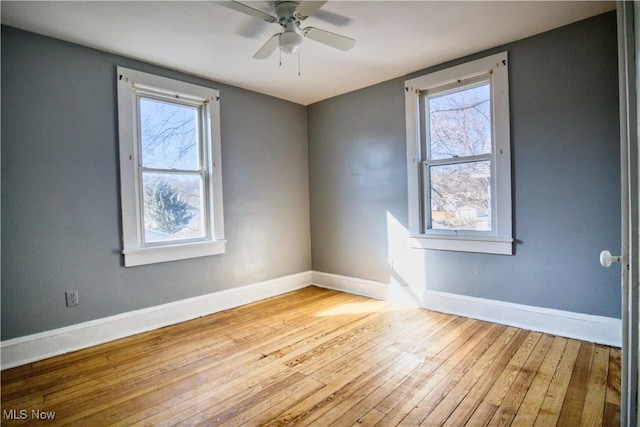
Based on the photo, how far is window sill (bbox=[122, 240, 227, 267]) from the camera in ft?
9.75

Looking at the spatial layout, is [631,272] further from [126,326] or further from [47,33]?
[47,33]

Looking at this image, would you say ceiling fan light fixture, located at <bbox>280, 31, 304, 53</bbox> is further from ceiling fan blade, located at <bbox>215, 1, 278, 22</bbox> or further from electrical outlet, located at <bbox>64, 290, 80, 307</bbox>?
electrical outlet, located at <bbox>64, 290, 80, 307</bbox>

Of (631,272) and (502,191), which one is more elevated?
(502,191)

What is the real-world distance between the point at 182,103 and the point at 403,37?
224 centimetres

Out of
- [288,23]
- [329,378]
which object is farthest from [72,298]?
[288,23]

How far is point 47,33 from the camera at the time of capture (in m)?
2.52

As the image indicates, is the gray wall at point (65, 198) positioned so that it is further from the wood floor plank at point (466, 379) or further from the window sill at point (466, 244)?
the wood floor plank at point (466, 379)

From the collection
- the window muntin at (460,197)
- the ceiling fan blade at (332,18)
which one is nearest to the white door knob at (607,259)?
the window muntin at (460,197)

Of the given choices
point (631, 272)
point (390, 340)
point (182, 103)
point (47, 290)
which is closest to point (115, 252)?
point (47, 290)

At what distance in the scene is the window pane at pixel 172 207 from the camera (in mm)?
3150

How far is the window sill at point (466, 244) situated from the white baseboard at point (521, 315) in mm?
467

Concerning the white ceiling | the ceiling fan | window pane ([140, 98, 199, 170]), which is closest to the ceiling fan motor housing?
the ceiling fan

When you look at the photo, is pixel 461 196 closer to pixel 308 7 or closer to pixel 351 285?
pixel 351 285

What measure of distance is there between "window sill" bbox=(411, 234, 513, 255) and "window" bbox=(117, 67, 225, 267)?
7.10 feet
